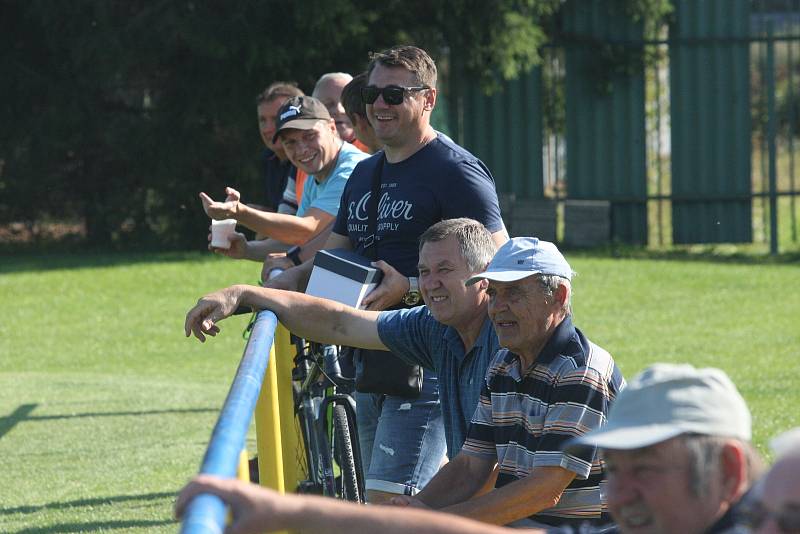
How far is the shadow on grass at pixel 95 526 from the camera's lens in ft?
21.0

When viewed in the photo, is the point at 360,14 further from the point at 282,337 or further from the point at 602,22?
the point at 282,337

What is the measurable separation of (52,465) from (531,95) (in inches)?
459

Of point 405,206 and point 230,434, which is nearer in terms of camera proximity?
point 230,434

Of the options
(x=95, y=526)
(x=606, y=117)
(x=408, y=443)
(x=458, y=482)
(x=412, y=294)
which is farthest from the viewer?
(x=606, y=117)

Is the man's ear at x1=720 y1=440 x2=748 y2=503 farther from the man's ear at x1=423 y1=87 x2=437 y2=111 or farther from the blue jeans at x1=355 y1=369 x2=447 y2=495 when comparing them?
the man's ear at x1=423 y1=87 x2=437 y2=111

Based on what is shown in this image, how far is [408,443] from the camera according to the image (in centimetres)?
494

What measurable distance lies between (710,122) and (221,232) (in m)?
12.8

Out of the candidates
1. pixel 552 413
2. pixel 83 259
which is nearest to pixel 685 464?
pixel 552 413

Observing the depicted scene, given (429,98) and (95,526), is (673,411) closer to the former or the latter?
(429,98)

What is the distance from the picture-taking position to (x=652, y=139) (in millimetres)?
18422

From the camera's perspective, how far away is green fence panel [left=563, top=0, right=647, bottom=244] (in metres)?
18.1

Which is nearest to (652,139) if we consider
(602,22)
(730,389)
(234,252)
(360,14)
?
(602,22)

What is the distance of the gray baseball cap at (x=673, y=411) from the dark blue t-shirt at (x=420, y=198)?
2.30 metres

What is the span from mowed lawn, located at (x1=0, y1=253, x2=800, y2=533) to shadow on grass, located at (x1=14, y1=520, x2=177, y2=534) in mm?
13
